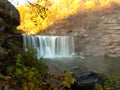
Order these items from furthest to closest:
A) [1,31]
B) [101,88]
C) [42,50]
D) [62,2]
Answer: [62,2] → [42,50] → [101,88] → [1,31]

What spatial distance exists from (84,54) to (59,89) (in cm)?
2191

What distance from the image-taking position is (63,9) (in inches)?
1435

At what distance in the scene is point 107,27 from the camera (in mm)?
28359

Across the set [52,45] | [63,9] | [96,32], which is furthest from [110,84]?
[63,9]

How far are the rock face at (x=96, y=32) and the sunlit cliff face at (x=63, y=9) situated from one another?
2.23 meters

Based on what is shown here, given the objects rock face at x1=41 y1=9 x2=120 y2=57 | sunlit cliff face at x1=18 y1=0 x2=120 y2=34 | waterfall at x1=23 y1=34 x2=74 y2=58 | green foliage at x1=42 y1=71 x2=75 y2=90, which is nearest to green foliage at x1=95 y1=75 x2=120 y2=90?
green foliage at x1=42 y1=71 x2=75 y2=90

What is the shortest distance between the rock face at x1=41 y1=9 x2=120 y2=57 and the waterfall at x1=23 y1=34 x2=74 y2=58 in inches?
36.0

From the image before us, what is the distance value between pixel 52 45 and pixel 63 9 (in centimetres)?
1035

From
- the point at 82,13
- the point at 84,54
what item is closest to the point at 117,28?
the point at 84,54

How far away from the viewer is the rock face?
27.3 meters

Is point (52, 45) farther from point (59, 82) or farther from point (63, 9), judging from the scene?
point (59, 82)

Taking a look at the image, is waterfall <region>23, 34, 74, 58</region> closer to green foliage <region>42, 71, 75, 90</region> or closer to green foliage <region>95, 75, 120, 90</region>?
green foliage <region>95, 75, 120, 90</region>

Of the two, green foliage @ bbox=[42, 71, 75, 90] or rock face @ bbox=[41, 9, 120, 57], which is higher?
green foliage @ bbox=[42, 71, 75, 90]

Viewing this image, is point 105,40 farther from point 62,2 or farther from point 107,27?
point 62,2
